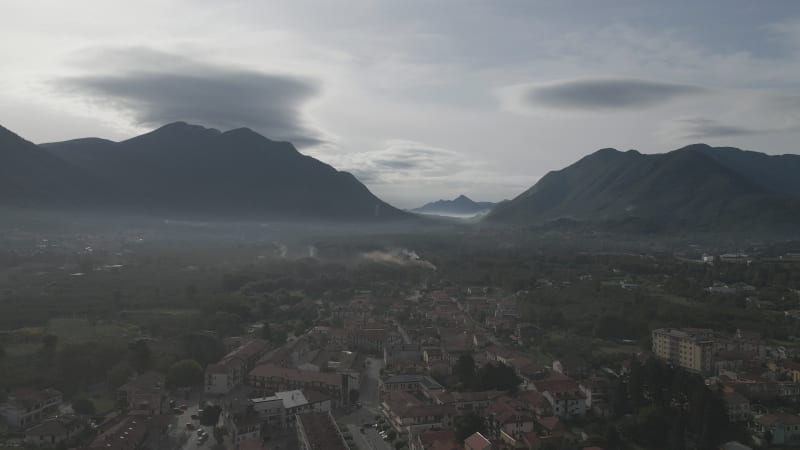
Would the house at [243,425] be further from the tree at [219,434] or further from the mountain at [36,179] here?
the mountain at [36,179]

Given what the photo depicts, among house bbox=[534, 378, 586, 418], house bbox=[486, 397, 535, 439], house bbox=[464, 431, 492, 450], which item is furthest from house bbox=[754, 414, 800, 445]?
house bbox=[464, 431, 492, 450]

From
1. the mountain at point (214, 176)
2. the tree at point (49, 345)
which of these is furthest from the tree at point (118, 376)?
the mountain at point (214, 176)

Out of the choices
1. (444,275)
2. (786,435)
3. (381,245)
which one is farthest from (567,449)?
(381,245)

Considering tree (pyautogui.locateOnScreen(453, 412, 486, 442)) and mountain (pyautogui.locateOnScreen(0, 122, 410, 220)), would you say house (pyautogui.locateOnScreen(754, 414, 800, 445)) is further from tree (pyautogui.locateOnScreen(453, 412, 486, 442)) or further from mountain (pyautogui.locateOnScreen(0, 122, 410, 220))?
mountain (pyautogui.locateOnScreen(0, 122, 410, 220))

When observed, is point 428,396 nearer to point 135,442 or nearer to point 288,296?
point 135,442

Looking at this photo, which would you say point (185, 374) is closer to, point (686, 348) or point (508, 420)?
point (508, 420)

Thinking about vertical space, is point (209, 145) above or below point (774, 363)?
above

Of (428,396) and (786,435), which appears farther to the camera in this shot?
(428,396)
